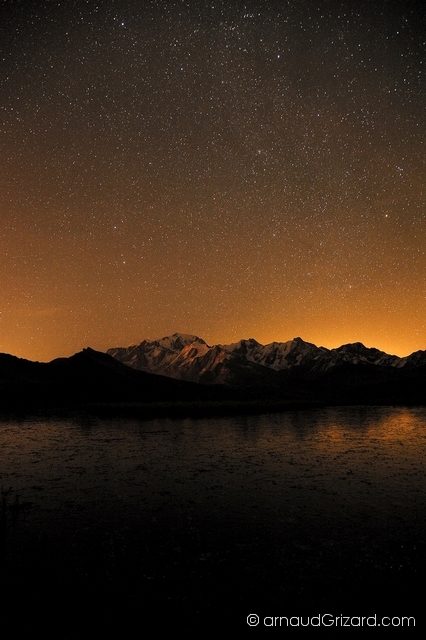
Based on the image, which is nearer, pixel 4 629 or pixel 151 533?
pixel 4 629

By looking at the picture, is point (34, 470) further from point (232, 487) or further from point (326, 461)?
point (326, 461)

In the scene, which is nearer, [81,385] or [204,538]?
[204,538]

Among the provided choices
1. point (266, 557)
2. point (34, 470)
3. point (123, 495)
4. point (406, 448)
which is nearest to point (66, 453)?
point (34, 470)

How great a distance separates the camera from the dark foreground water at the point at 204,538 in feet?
36.5

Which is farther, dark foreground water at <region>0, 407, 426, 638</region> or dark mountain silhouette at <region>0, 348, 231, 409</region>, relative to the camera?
dark mountain silhouette at <region>0, 348, 231, 409</region>

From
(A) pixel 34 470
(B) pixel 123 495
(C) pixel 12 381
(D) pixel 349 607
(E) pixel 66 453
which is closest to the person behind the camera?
(D) pixel 349 607

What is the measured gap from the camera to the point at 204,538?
16.4 m

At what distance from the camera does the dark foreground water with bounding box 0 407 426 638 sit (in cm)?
1112

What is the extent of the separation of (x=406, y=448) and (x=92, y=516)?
35027 mm

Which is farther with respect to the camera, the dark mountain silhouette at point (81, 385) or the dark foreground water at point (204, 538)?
the dark mountain silhouette at point (81, 385)

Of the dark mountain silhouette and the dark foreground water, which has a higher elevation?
the dark mountain silhouette

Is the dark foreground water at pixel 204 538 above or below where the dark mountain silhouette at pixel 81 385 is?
below

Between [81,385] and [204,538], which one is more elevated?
[81,385]

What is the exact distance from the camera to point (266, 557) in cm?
1445
